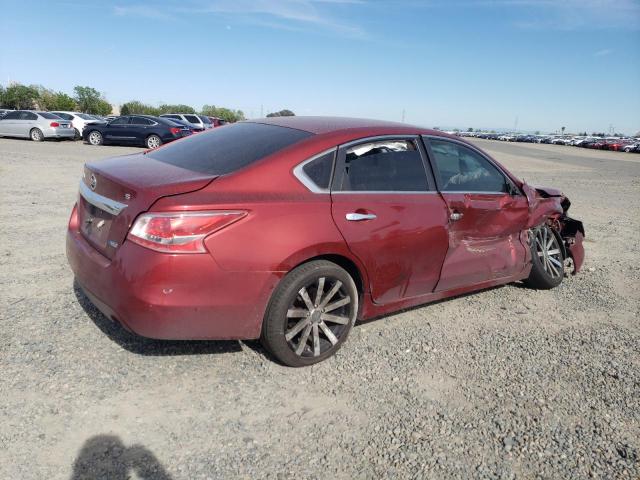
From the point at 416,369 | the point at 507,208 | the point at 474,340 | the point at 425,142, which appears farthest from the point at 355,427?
the point at 507,208

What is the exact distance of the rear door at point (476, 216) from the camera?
3.93 metres

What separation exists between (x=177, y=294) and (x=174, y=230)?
0.36 meters

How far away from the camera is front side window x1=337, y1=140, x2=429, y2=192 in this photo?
11.2 ft

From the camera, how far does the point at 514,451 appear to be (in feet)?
8.65

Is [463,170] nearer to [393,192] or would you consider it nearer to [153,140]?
[393,192]

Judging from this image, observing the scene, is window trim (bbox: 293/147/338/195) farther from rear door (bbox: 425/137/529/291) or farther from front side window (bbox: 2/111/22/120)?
front side window (bbox: 2/111/22/120)

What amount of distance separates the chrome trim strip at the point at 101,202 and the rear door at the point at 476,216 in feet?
7.55

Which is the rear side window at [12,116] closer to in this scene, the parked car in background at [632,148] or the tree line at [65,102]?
the tree line at [65,102]

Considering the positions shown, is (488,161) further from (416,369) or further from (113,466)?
(113,466)

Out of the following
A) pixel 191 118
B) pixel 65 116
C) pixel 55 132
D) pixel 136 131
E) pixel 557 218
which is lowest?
pixel 55 132

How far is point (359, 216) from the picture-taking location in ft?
10.8

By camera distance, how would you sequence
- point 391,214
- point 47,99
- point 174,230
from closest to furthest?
point 174,230 → point 391,214 → point 47,99

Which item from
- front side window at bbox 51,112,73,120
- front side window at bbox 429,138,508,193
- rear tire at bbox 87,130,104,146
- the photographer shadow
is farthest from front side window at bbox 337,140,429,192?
front side window at bbox 51,112,73,120

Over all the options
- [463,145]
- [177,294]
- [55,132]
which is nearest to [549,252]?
[463,145]
